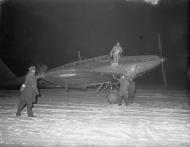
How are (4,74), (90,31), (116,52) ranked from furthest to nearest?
(90,31), (4,74), (116,52)

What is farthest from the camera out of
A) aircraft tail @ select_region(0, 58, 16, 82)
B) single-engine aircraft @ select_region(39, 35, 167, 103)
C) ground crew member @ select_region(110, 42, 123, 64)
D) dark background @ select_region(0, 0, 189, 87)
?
dark background @ select_region(0, 0, 189, 87)

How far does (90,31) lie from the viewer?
44000mm

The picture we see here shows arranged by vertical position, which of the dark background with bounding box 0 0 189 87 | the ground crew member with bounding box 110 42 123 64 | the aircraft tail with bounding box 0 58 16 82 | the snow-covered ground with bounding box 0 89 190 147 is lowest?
the snow-covered ground with bounding box 0 89 190 147

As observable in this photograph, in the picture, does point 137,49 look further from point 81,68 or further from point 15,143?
point 15,143

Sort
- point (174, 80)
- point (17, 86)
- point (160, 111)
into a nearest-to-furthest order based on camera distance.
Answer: point (160, 111)
point (17, 86)
point (174, 80)

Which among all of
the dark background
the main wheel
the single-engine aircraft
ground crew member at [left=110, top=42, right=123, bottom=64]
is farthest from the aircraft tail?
the dark background

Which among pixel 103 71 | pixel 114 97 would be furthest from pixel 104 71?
pixel 114 97

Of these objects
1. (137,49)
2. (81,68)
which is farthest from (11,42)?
(81,68)

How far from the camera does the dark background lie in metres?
40.6

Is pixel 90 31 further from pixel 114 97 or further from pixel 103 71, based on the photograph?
pixel 114 97

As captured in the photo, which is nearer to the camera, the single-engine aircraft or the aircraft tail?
the single-engine aircraft

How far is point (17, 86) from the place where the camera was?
19.4 meters

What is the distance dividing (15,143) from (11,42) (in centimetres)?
3664

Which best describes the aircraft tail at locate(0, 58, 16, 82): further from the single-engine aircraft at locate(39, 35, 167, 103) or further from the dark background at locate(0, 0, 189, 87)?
the dark background at locate(0, 0, 189, 87)
